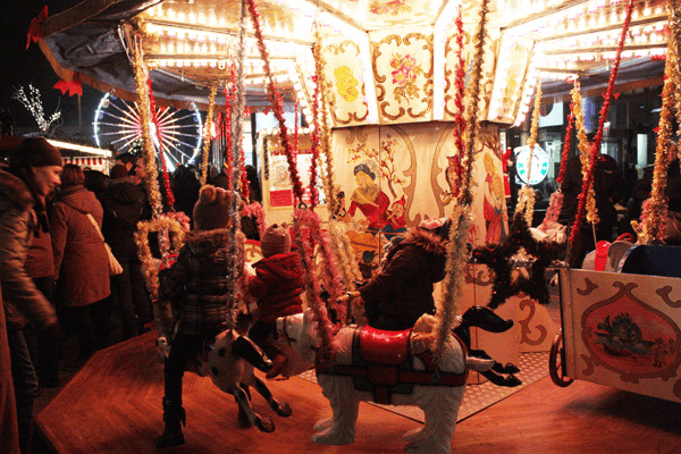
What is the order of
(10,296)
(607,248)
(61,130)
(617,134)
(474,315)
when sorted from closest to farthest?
1. (10,296)
2. (474,315)
3. (607,248)
4. (617,134)
5. (61,130)

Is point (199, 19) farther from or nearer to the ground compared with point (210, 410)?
farther from the ground

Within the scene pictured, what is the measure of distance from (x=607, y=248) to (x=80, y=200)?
396 cm

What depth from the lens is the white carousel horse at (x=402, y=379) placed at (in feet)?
8.14

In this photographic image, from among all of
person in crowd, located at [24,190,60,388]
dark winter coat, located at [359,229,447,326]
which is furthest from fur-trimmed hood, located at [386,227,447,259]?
person in crowd, located at [24,190,60,388]

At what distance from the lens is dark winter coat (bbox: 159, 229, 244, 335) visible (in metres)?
2.85

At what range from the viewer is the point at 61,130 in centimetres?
1336

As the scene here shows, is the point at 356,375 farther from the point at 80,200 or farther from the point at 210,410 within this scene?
the point at 80,200

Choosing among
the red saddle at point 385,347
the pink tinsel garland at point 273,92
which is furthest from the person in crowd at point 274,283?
the red saddle at point 385,347

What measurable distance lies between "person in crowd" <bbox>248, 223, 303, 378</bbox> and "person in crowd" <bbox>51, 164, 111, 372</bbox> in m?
1.62

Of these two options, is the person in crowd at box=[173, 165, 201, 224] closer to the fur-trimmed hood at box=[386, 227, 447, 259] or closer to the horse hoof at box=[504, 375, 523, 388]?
the fur-trimmed hood at box=[386, 227, 447, 259]

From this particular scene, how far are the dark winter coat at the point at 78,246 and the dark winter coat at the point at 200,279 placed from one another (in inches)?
59.6

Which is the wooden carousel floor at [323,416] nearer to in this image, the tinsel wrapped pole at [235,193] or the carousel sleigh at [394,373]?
the carousel sleigh at [394,373]

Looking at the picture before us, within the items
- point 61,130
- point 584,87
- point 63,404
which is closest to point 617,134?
point 584,87

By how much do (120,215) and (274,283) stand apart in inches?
88.7
